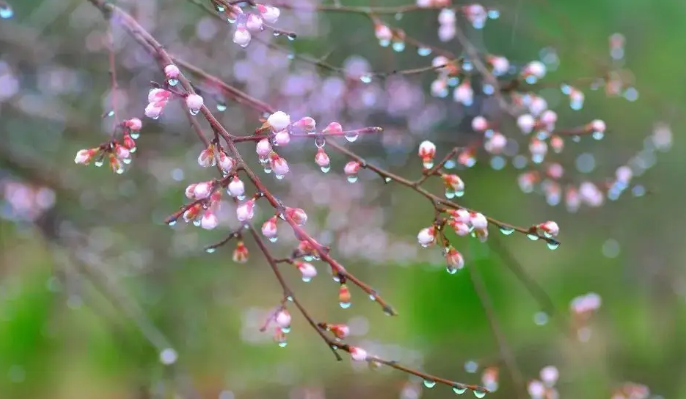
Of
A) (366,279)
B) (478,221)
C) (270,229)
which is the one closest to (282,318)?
(270,229)

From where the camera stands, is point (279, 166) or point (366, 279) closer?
point (279, 166)

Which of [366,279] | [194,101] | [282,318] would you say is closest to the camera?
[194,101]

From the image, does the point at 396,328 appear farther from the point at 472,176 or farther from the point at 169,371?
the point at 169,371


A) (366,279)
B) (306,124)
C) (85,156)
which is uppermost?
(366,279)

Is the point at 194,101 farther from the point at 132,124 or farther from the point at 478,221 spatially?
the point at 478,221

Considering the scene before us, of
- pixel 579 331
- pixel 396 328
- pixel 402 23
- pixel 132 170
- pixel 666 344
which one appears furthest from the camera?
pixel 396 328

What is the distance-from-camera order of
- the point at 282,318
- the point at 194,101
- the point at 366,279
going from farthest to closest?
the point at 366,279, the point at 282,318, the point at 194,101

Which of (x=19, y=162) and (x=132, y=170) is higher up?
(x=132, y=170)

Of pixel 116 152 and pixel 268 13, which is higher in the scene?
pixel 268 13

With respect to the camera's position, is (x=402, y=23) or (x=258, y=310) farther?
(x=258, y=310)

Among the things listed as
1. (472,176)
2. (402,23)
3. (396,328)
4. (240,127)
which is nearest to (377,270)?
(396,328)
